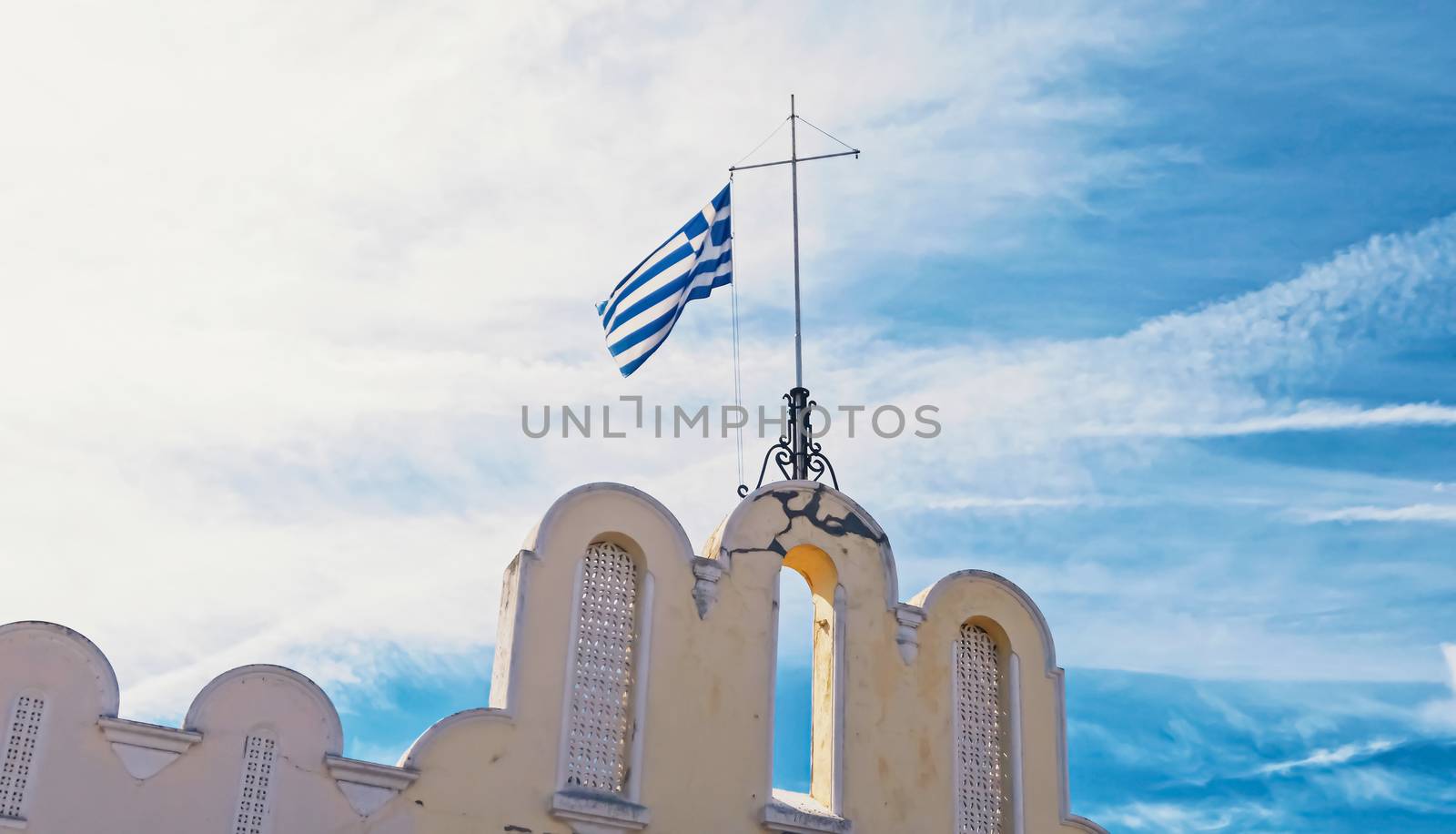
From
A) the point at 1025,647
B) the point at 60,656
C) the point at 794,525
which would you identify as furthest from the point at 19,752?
the point at 1025,647

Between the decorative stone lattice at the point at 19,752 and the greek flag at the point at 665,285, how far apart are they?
7.55 metres

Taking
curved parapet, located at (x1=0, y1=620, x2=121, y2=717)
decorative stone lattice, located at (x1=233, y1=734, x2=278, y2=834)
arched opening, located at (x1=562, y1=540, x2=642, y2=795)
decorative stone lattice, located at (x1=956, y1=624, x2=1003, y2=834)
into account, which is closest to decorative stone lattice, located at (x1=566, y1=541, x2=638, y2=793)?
arched opening, located at (x1=562, y1=540, x2=642, y2=795)

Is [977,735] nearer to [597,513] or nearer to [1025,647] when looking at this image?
[1025,647]

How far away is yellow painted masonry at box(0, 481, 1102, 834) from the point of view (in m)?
14.7

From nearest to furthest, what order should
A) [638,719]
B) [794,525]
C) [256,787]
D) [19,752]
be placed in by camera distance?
1. [19,752]
2. [256,787]
3. [638,719]
4. [794,525]

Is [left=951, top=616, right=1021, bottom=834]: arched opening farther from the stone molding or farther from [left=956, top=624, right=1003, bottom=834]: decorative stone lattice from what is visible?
the stone molding

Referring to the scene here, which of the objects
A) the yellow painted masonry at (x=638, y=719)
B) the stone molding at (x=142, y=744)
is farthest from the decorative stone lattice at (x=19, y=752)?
the stone molding at (x=142, y=744)

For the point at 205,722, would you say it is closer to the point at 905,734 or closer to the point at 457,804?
the point at 457,804

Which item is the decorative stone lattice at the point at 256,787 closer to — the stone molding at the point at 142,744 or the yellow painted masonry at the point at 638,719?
the yellow painted masonry at the point at 638,719

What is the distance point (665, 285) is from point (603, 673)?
5.02 m

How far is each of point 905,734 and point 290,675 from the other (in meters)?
6.30

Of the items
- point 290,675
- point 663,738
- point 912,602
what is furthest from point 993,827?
point 290,675

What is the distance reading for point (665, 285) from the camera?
1995 cm

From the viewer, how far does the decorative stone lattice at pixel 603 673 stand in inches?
650
